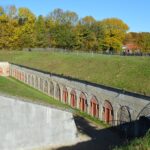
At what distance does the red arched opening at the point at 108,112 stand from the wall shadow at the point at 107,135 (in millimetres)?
922

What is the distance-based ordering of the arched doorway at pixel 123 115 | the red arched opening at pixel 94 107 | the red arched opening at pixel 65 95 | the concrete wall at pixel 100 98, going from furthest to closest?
the red arched opening at pixel 65 95
the red arched opening at pixel 94 107
the arched doorway at pixel 123 115
the concrete wall at pixel 100 98

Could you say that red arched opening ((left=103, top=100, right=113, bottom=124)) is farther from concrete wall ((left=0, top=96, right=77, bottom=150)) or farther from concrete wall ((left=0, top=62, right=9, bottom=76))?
concrete wall ((left=0, top=62, right=9, bottom=76))

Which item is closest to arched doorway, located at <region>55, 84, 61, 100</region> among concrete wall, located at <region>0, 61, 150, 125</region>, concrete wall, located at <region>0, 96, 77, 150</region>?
concrete wall, located at <region>0, 61, 150, 125</region>

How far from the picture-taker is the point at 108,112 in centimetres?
2709

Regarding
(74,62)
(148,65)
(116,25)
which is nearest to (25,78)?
(74,62)

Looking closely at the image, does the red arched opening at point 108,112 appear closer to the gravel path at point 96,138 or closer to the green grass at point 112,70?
the gravel path at point 96,138

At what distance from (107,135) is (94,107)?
5.15 m

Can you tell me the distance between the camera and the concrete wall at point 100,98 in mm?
23594

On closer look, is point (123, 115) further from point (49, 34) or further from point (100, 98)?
point (49, 34)

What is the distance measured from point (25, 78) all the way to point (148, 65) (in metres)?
A: 27.4

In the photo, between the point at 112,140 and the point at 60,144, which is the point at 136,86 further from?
the point at 60,144

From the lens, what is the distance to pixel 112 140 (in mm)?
23484

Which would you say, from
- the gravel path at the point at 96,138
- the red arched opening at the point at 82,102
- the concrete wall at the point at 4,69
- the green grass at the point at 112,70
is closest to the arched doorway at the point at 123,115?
the gravel path at the point at 96,138

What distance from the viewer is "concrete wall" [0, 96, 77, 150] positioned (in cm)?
2145
